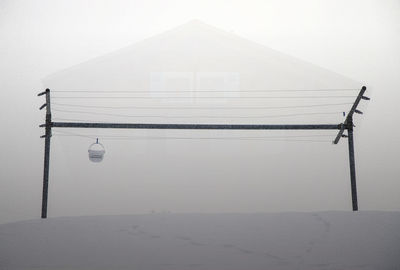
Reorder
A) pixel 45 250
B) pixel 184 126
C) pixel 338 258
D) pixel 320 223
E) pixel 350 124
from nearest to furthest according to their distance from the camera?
pixel 338 258
pixel 45 250
pixel 320 223
pixel 184 126
pixel 350 124

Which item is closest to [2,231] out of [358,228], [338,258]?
[338,258]

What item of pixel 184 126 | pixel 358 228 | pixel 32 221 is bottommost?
pixel 32 221

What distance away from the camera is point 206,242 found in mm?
2979

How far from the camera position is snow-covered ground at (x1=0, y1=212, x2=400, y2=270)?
2279mm

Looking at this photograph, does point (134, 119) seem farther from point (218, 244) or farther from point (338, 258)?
point (338, 258)

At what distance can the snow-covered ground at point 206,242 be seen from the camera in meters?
2.28

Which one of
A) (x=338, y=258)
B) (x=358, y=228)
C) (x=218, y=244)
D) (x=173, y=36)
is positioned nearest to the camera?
(x=338, y=258)

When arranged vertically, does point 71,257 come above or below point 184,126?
below

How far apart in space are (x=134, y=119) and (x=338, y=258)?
7.88m

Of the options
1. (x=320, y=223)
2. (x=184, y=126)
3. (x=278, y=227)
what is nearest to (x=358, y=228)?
(x=320, y=223)

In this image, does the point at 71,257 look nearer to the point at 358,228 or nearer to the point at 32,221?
the point at 32,221

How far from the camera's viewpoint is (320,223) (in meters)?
3.99

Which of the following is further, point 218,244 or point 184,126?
point 184,126

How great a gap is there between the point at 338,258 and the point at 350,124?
3707 millimetres
